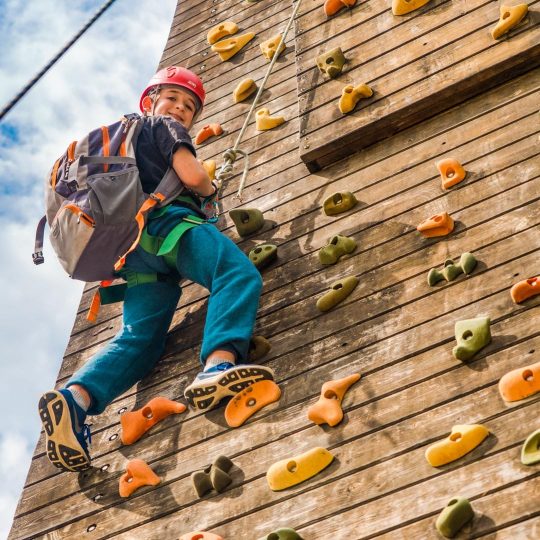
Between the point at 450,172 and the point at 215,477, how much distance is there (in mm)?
1601

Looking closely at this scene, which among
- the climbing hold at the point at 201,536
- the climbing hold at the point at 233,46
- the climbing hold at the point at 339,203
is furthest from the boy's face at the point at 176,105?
the climbing hold at the point at 201,536

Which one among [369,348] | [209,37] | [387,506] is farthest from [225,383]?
[209,37]

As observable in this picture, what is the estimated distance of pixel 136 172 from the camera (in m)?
4.45

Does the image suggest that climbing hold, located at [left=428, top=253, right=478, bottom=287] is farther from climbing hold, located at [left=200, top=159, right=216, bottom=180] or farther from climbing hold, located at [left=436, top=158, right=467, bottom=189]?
climbing hold, located at [left=200, top=159, right=216, bottom=180]

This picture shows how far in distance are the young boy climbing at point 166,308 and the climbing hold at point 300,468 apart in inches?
18.2

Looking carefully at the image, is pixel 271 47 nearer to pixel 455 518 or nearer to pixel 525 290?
pixel 525 290

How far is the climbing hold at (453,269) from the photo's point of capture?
3.90m

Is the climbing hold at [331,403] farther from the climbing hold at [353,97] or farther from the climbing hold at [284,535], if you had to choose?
the climbing hold at [353,97]

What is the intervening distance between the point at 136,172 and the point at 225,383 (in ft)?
3.38

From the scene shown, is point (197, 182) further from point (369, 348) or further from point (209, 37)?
point (209, 37)

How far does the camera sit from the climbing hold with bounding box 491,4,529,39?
15.8 ft

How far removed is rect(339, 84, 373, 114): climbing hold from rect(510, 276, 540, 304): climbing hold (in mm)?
1735

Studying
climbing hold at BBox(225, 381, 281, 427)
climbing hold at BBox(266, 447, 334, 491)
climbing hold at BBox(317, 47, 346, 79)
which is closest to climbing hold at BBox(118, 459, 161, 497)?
A: climbing hold at BBox(225, 381, 281, 427)

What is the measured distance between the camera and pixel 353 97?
513 centimetres
